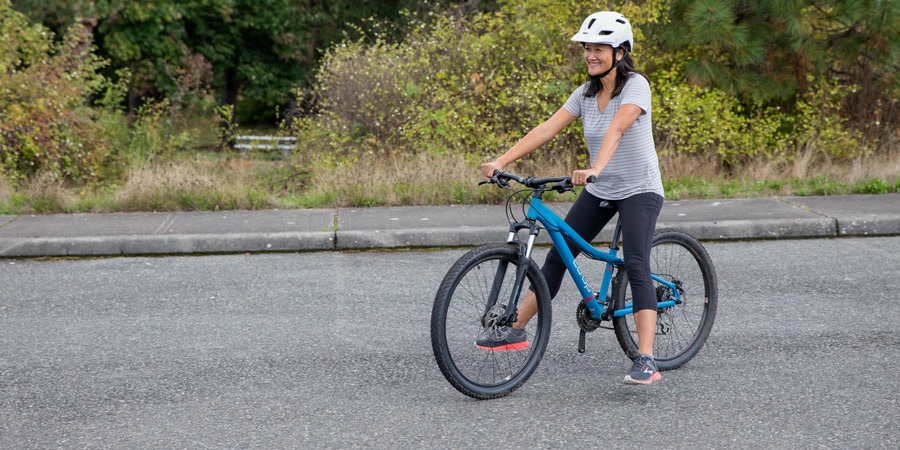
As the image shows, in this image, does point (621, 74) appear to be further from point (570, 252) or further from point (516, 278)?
point (516, 278)

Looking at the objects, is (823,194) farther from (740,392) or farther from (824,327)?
(740,392)

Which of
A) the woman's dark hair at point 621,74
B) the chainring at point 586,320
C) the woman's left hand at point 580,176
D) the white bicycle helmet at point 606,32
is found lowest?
the chainring at point 586,320


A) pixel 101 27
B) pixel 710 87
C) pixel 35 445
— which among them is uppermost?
pixel 101 27

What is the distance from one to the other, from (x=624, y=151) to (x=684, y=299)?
0.96 metres

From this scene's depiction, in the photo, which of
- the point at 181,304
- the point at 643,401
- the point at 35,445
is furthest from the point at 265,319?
the point at 643,401

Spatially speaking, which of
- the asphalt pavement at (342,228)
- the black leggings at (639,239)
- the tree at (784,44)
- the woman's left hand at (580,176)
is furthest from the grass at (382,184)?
the woman's left hand at (580,176)

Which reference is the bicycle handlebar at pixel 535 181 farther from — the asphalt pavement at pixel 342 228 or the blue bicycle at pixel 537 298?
the asphalt pavement at pixel 342 228

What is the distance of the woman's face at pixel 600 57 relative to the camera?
4.60 metres

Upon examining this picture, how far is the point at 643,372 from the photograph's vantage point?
4734mm

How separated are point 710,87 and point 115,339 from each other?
7.92 metres

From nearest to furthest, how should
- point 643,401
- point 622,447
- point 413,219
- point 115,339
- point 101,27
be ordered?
point 622,447 < point 643,401 < point 115,339 < point 413,219 < point 101,27

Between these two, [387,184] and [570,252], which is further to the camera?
[387,184]

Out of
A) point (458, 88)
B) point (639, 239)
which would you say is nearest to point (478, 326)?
point (639, 239)

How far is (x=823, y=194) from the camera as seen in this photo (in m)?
10.1
